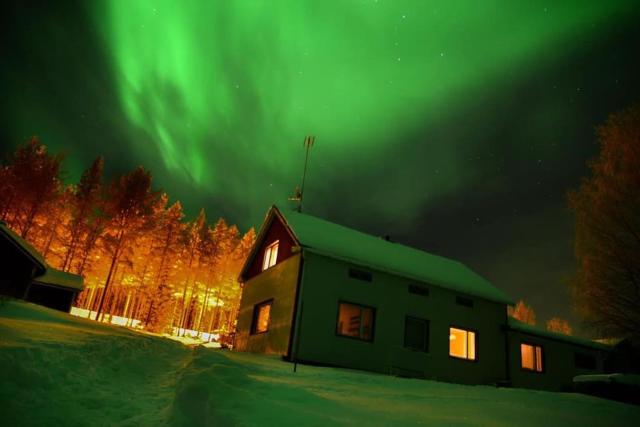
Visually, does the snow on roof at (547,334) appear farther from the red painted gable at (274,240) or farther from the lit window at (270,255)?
the lit window at (270,255)

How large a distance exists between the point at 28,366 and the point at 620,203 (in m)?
17.5

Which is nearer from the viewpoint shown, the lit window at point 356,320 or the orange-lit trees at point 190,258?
the lit window at point 356,320

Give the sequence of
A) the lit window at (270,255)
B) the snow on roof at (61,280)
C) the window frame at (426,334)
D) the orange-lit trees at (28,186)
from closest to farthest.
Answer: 1. the window frame at (426,334)
2. the lit window at (270,255)
3. the snow on roof at (61,280)
4. the orange-lit trees at (28,186)

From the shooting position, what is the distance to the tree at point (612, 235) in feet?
45.6

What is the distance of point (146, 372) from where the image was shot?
21.2 ft

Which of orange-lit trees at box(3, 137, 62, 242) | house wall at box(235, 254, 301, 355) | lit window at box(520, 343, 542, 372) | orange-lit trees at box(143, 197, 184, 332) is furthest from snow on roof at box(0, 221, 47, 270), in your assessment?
lit window at box(520, 343, 542, 372)

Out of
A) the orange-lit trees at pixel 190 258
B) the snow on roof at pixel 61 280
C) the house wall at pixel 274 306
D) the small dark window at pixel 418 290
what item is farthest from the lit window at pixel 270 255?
the orange-lit trees at pixel 190 258

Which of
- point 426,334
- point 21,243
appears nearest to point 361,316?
point 426,334

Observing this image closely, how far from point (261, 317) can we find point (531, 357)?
13434 millimetres

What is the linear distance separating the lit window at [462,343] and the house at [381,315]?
43 millimetres

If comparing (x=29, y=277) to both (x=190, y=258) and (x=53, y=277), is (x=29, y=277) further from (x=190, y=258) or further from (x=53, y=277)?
(x=190, y=258)

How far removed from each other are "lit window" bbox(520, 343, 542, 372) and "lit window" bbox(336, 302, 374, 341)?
28.9 feet

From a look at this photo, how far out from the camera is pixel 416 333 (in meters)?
16.1

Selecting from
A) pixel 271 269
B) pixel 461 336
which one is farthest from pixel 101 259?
pixel 461 336
